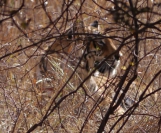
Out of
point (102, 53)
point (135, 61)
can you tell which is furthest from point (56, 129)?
point (102, 53)

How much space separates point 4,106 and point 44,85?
556 millimetres

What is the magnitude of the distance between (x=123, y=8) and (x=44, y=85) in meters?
1.88

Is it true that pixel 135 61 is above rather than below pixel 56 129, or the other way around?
above

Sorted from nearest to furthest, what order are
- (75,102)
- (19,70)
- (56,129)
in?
(56,129) → (75,102) → (19,70)

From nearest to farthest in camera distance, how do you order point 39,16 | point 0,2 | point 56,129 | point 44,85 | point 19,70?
point 0,2 < point 56,129 < point 19,70 < point 44,85 < point 39,16

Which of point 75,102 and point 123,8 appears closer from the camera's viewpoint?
point 123,8

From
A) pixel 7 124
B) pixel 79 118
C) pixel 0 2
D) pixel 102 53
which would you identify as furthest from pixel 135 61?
pixel 102 53

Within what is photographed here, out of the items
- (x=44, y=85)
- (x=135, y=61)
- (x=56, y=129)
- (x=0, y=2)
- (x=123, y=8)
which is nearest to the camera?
(x=0, y=2)

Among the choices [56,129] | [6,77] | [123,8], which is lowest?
[56,129]

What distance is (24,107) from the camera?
303 centimetres

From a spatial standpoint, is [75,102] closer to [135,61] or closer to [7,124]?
[7,124]

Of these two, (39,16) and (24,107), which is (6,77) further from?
(39,16)

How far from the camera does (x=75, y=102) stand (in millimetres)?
3219

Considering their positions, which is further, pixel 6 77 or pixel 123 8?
pixel 6 77
